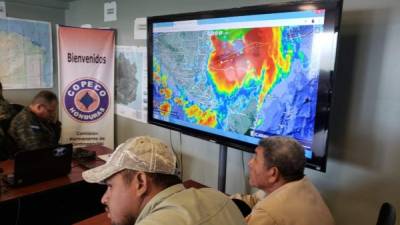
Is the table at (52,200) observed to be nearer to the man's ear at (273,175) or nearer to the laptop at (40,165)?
the laptop at (40,165)

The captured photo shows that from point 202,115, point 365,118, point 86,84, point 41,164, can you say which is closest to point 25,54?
point 86,84

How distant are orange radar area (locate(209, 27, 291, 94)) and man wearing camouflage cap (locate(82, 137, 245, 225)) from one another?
3.02 ft

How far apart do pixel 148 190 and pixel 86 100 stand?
2.63 meters

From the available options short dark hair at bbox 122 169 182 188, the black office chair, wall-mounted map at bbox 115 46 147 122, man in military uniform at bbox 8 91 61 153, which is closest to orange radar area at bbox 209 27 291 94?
the black office chair

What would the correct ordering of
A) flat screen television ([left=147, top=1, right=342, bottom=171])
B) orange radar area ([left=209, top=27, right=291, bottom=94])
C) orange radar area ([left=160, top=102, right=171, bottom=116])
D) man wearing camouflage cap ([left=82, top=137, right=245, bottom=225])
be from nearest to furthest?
man wearing camouflage cap ([left=82, top=137, right=245, bottom=225]), flat screen television ([left=147, top=1, right=342, bottom=171]), orange radar area ([left=209, top=27, right=291, bottom=94]), orange radar area ([left=160, top=102, right=171, bottom=116])

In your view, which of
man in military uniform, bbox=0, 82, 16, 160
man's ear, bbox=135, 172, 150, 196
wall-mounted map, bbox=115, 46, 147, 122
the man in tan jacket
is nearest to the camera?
man's ear, bbox=135, 172, 150, 196

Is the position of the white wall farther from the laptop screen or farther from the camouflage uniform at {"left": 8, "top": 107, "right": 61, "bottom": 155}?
the camouflage uniform at {"left": 8, "top": 107, "right": 61, "bottom": 155}

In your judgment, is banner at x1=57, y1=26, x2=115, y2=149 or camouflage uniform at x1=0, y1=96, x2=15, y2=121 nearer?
camouflage uniform at x1=0, y1=96, x2=15, y2=121

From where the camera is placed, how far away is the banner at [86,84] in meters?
3.29

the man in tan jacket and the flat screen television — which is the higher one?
the flat screen television

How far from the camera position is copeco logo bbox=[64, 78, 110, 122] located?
3.30 metres

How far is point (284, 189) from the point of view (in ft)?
4.34

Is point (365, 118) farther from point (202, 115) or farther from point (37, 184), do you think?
point (37, 184)

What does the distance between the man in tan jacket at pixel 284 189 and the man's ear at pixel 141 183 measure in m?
0.48
